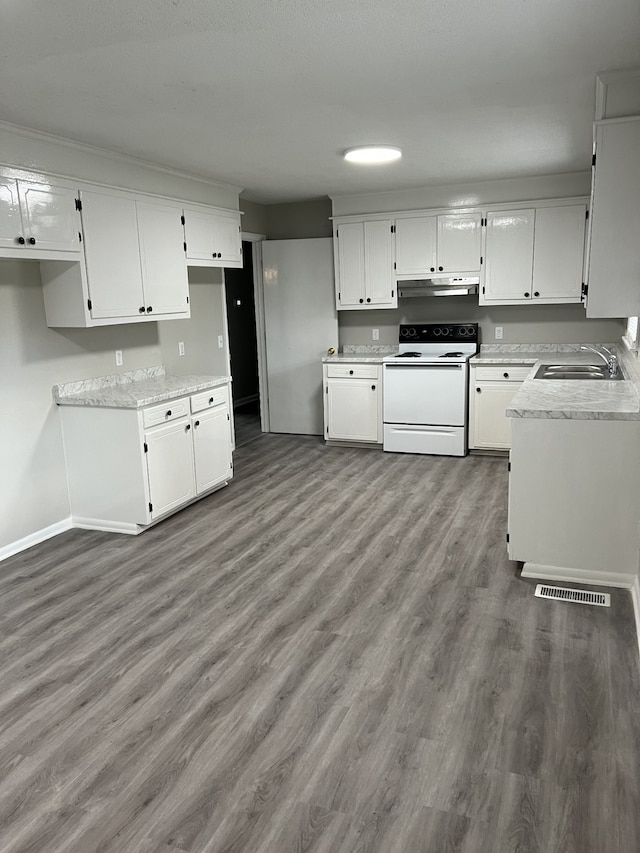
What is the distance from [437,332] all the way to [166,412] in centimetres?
308

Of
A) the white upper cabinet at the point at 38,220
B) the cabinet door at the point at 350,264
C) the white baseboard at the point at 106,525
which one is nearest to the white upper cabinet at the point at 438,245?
the cabinet door at the point at 350,264

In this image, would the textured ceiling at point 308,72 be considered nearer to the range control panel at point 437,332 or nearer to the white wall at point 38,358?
the white wall at point 38,358

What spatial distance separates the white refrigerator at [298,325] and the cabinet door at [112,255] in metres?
2.42

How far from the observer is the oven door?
18.7ft

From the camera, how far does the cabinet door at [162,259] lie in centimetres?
447

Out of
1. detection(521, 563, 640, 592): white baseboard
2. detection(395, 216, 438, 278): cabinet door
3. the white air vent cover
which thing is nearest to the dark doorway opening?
detection(395, 216, 438, 278): cabinet door

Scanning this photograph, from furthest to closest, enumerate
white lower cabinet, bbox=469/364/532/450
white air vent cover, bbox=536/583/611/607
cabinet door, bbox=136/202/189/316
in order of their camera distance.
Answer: white lower cabinet, bbox=469/364/532/450 → cabinet door, bbox=136/202/189/316 → white air vent cover, bbox=536/583/611/607

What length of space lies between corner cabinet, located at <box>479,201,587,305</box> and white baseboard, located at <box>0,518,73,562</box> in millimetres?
4033

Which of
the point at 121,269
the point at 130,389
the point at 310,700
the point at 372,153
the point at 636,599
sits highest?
the point at 372,153

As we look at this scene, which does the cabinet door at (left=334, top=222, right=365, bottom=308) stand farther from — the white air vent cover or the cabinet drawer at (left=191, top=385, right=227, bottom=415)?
the white air vent cover

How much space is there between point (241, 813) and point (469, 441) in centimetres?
441

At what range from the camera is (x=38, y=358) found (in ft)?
13.1

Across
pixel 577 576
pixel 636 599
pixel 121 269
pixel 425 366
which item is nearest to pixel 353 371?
pixel 425 366

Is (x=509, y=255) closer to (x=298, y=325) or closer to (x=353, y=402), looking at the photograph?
(x=353, y=402)
